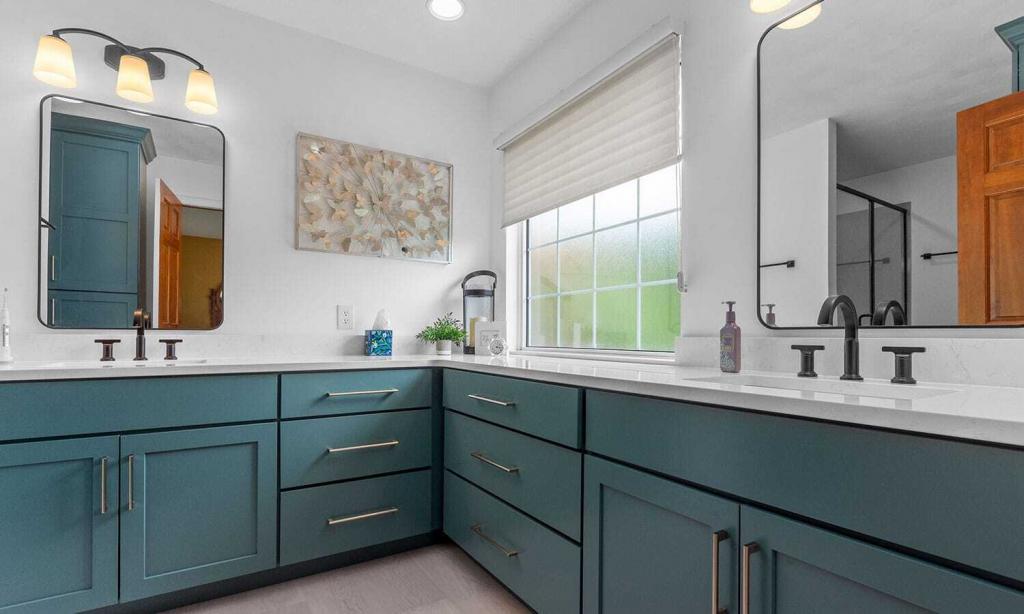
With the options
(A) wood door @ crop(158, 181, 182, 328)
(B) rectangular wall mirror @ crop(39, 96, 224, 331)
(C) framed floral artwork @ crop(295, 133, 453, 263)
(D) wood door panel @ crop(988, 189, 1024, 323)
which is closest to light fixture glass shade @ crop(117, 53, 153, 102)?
(B) rectangular wall mirror @ crop(39, 96, 224, 331)

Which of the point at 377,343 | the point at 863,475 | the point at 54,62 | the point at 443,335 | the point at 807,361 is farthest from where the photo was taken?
the point at 443,335

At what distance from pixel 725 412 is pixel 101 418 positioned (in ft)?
5.96

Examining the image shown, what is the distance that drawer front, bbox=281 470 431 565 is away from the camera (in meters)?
1.90

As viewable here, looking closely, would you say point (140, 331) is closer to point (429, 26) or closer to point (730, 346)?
point (429, 26)

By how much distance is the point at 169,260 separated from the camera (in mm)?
2156

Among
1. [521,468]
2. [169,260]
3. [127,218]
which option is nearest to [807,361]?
[521,468]

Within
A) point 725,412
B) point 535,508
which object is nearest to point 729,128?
point 725,412

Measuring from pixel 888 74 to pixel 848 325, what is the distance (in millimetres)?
662

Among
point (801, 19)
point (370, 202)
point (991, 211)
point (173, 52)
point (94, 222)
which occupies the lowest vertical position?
point (991, 211)

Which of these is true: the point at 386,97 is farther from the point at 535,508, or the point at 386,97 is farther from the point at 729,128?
the point at 535,508

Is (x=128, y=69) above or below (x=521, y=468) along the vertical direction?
above

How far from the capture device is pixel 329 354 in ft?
8.23

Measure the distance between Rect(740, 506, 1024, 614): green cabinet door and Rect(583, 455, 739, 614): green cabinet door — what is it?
0.05 meters

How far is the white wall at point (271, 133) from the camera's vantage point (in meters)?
1.93
